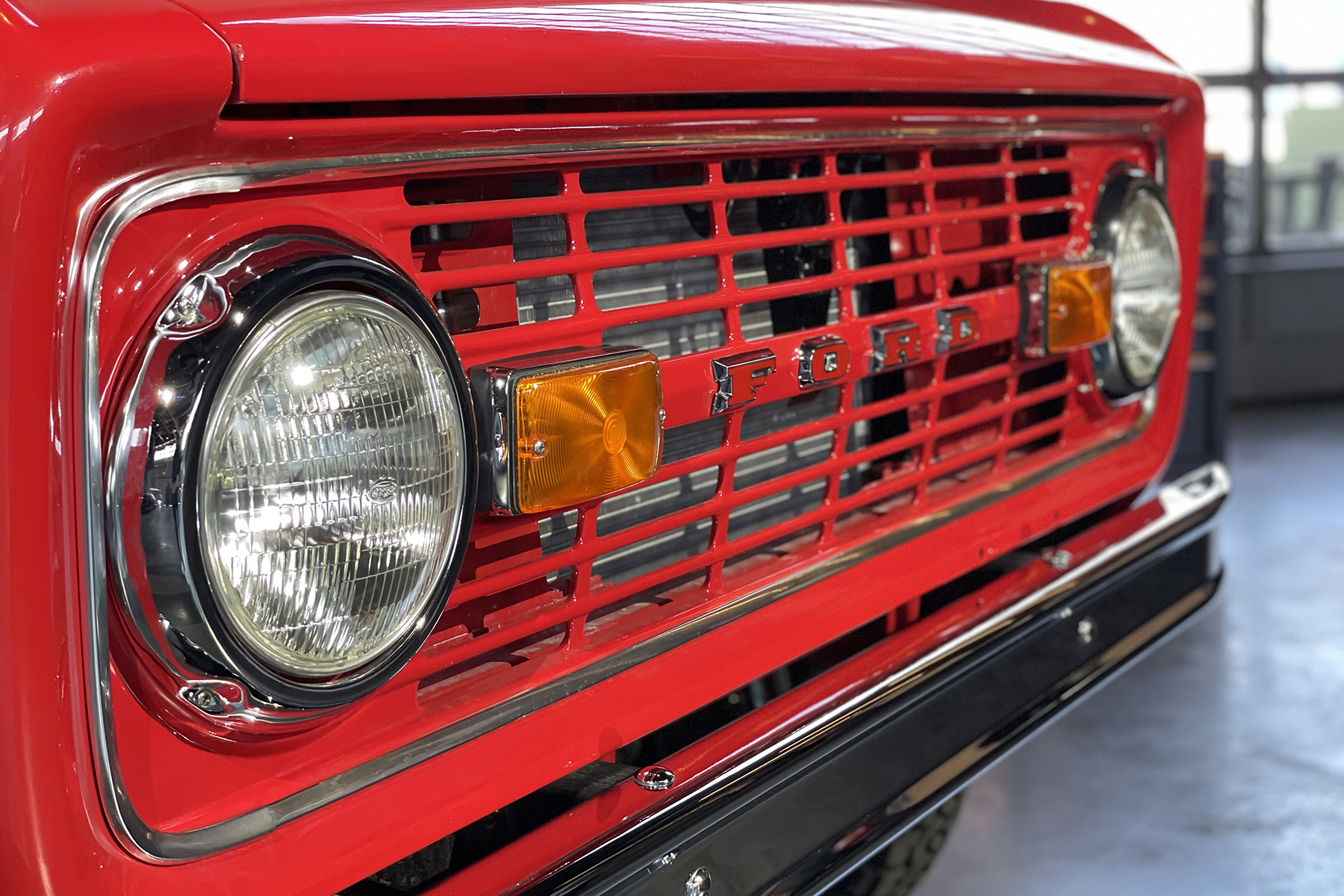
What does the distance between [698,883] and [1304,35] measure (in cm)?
697

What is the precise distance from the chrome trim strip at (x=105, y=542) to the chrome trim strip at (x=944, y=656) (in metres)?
0.11

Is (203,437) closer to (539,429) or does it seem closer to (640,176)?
(539,429)

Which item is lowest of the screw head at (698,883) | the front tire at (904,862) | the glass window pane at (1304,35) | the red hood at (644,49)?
the front tire at (904,862)

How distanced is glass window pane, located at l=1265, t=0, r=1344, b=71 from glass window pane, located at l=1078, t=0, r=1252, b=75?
0.10 m

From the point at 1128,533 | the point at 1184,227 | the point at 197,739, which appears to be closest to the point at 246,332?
the point at 197,739

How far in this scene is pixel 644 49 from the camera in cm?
90

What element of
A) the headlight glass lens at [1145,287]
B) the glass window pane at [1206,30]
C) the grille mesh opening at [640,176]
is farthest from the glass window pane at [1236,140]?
the grille mesh opening at [640,176]

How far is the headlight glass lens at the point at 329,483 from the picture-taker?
678mm

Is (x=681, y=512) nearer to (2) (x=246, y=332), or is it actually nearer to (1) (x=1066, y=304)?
(2) (x=246, y=332)

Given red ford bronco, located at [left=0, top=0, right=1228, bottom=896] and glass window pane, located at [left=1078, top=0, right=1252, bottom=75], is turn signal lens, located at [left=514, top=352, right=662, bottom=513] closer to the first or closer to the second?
red ford bronco, located at [left=0, top=0, right=1228, bottom=896]

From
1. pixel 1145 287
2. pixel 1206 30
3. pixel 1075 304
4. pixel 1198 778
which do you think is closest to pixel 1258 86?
pixel 1206 30

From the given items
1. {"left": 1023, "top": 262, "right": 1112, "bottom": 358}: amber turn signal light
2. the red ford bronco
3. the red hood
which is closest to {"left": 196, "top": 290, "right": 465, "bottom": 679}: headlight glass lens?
the red ford bronco

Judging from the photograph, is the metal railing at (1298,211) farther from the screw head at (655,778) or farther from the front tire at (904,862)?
the screw head at (655,778)

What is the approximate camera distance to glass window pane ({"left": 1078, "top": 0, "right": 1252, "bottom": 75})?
635cm
